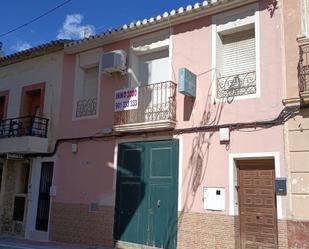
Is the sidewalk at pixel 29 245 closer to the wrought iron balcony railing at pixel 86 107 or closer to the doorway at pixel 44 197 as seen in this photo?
the doorway at pixel 44 197

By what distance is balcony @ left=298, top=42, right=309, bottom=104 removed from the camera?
8.20 metres

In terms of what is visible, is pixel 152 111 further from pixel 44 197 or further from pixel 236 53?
pixel 44 197

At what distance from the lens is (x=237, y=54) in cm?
1013

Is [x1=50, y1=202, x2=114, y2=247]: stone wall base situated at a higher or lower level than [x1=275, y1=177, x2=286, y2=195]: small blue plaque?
lower

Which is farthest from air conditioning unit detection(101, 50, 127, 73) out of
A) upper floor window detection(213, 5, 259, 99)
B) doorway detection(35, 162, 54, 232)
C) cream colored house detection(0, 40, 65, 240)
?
doorway detection(35, 162, 54, 232)

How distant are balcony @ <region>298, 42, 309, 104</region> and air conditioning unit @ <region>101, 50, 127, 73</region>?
5.17 metres

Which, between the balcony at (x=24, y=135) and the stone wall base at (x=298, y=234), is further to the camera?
the balcony at (x=24, y=135)

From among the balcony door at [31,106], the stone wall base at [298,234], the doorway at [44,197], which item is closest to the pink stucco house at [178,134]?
the stone wall base at [298,234]

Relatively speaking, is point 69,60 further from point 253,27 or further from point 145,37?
point 253,27

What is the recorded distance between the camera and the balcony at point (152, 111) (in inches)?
413

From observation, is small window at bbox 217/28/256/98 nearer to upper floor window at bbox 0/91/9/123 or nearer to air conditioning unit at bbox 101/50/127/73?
air conditioning unit at bbox 101/50/127/73

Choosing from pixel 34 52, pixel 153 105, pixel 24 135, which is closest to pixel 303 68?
pixel 153 105

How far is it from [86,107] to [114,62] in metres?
1.92

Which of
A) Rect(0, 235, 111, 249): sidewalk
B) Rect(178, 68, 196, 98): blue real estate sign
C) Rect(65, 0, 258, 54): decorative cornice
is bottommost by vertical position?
Rect(0, 235, 111, 249): sidewalk
